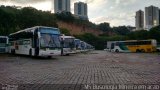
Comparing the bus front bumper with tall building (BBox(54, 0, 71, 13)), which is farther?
tall building (BBox(54, 0, 71, 13))

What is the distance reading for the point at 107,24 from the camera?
153000 mm

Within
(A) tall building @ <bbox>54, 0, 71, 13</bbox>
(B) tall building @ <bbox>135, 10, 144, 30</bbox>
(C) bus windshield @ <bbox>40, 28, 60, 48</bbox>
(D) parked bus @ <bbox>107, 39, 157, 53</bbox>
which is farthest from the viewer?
(B) tall building @ <bbox>135, 10, 144, 30</bbox>

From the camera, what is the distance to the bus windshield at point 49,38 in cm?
2555

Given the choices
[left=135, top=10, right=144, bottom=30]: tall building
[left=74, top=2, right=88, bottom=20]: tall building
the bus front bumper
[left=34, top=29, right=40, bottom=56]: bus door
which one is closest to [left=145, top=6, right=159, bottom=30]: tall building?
[left=135, top=10, right=144, bottom=30]: tall building

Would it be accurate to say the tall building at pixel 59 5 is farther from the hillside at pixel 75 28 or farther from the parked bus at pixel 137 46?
the parked bus at pixel 137 46

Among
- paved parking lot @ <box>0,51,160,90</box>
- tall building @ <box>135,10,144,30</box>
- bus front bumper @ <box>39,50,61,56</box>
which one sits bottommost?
paved parking lot @ <box>0,51,160,90</box>

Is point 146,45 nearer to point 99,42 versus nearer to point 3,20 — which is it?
point 3,20

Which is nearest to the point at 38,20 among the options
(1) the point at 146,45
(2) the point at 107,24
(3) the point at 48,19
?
(3) the point at 48,19

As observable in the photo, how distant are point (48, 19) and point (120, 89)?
191 ft

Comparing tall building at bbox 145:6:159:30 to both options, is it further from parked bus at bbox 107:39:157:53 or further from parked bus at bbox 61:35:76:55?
parked bus at bbox 61:35:76:55

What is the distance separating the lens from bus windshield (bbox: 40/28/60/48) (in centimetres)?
2555

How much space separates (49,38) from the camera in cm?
2575

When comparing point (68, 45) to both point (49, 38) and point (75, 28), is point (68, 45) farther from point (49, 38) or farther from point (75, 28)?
point (75, 28)

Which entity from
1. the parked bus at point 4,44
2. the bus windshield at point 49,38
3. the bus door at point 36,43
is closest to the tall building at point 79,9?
the parked bus at point 4,44
